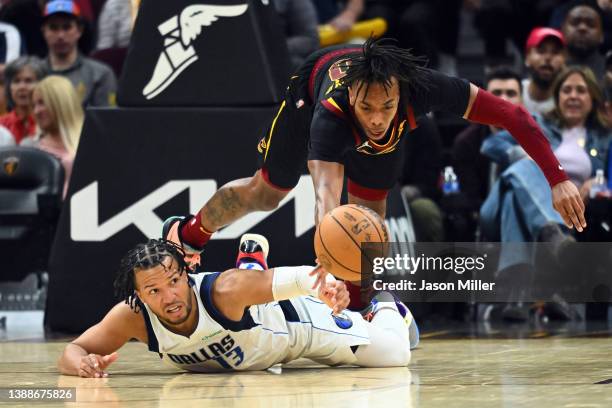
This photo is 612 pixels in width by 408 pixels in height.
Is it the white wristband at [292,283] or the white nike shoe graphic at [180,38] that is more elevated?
the white nike shoe graphic at [180,38]

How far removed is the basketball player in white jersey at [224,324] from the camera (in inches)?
256

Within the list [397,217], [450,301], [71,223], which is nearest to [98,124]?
[71,223]

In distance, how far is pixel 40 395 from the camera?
5.96 m

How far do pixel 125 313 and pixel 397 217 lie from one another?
135 inches

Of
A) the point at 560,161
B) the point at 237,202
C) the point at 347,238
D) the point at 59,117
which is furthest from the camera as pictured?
the point at 59,117

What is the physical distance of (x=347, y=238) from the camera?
227 inches

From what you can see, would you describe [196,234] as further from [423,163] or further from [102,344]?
[423,163]

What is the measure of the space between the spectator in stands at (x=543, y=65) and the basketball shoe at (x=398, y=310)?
411 centimetres

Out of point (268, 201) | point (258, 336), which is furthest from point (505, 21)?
point (258, 336)

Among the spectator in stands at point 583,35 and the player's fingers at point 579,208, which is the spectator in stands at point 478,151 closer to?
the spectator in stands at point 583,35

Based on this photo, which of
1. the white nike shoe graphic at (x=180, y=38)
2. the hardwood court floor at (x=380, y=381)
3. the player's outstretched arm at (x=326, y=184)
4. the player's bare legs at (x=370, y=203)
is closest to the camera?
the hardwood court floor at (x=380, y=381)

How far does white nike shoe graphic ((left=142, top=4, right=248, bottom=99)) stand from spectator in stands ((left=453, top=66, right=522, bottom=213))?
2.80 metres

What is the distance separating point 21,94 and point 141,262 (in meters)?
6.05

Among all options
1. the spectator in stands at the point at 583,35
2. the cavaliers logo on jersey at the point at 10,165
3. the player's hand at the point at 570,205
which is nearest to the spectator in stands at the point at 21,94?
the cavaliers logo on jersey at the point at 10,165
